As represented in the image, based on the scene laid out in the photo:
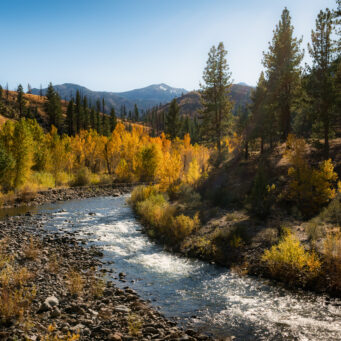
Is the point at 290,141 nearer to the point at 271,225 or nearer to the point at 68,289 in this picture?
the point at 271,225

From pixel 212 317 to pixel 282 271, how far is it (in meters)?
3.90

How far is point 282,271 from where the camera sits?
1053cm

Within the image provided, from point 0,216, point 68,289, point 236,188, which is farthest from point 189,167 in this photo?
point 68,289

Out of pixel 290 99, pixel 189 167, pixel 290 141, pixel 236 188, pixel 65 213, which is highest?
pixel 290 99

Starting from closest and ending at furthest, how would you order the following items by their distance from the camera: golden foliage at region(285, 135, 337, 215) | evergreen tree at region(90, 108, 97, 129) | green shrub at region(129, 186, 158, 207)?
golden foliage at region(285, 135, 337, 215)
green shrub at region(129, 186, 158, 207)
evergreen tree at region(90, 108, 97, 129)

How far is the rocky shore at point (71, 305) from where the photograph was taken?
6.70 m

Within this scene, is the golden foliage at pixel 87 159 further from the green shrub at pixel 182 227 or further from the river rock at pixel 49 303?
the river rock at pixel 49 303

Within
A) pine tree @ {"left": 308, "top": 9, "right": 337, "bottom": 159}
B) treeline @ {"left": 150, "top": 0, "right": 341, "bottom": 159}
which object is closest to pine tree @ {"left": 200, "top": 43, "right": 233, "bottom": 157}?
treeline @ {"left": 150, "top": 0, "right": 341, "bottom": 159}

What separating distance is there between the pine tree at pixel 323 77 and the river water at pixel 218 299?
55.3 feet

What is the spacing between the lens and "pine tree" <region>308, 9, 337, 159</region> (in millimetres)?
21875

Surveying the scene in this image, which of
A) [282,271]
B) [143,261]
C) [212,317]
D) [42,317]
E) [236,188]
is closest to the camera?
[42,317]

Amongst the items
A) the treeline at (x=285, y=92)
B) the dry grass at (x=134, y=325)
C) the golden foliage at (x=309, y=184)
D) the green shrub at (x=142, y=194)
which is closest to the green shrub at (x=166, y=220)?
the green shrub at (x=142, y=194)

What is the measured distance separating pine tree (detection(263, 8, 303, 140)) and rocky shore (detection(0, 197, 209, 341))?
25.3 metres

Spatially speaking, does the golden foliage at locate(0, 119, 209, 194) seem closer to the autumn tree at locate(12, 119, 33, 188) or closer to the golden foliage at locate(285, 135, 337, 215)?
the autumn tree at locate(12, 119, 33, 188)
